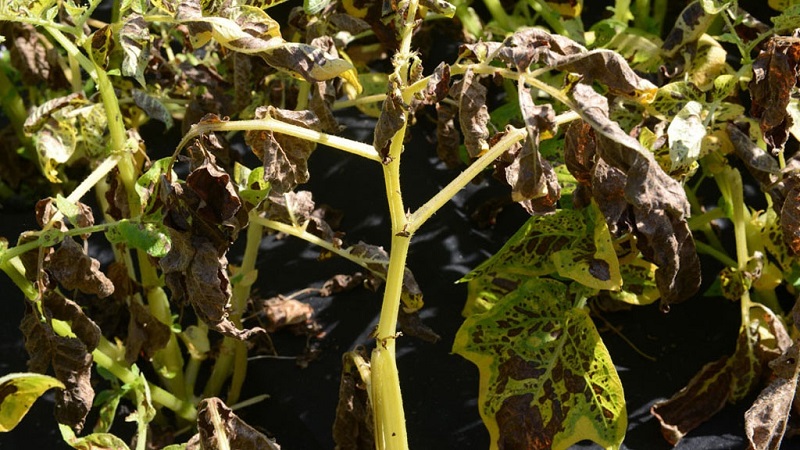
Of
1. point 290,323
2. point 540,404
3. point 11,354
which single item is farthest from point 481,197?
point 11,354

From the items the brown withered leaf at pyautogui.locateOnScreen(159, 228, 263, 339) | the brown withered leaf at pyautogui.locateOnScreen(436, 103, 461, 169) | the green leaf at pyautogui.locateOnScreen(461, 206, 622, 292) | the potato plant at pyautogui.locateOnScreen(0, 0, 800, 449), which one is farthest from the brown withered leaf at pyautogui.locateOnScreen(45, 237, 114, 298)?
the brown withered leaf at pyautogui.locateOnScreen(436, 103, 461, 169)

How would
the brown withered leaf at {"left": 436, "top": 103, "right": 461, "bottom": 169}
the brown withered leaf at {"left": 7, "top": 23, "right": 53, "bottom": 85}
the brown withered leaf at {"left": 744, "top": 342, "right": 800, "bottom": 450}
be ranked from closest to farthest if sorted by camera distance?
the brown withered leaf at {"left": 744, "top": 342, "right": 800, "bottom": 450}, the brown withered leaf at {"left": 436, "top": 103, "right": 461, "bottom": 169}, the brown withered leaf at {"left": 7, "top": 23, "right": 53, "bottom": 85}

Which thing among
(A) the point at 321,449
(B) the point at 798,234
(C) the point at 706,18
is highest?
(C) the point at 706,18

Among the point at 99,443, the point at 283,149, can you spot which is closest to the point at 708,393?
the point at 283,149

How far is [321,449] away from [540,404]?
13.4 inches

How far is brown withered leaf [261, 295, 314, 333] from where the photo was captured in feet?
5.37

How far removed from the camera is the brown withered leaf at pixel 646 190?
940 millimetres

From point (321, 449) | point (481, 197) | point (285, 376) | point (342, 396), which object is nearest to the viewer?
point (342, 396)

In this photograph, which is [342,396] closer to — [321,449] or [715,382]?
[321,449]

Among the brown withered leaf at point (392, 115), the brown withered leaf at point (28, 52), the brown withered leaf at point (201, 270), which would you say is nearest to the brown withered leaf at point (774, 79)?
the brown withered leaf at point (392, 115)

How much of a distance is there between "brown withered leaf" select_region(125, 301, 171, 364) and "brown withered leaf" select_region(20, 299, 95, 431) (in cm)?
14

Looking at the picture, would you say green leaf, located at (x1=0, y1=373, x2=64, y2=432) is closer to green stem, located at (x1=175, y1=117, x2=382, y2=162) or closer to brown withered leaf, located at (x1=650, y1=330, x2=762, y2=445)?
green stem, located at (x1=175, y1=117, x2=382, y2=162)

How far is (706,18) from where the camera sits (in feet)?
4.91

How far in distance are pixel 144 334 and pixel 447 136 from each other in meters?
0.59
